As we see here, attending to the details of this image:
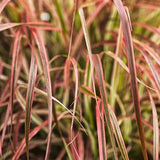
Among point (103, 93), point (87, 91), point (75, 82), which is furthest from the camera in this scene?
point (75, 82)

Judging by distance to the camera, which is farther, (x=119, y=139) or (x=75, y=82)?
(x=75, y=82)

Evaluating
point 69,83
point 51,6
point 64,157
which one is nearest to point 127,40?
point 69,83

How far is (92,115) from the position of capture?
3.30 ft

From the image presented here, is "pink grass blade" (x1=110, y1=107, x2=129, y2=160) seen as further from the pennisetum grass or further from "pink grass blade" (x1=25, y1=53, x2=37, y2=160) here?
"pink grass blade" (x1=25, y1=53, x2=37, y2=160)

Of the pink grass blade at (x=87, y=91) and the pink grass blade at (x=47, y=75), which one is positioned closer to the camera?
the pink grass blade at (x=47, y=75)

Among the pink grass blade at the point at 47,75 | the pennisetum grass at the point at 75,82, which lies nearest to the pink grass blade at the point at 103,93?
the pennisetum grass at the point at 75,82

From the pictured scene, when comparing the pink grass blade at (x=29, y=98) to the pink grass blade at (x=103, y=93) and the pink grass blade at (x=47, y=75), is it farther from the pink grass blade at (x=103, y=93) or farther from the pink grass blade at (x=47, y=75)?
the pink grass blade at (x=103, y=93)

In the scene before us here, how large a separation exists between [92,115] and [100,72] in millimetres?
280

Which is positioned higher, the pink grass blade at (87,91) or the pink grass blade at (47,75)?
the pink grass blade at (47,75)

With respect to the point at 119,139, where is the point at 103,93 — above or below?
above

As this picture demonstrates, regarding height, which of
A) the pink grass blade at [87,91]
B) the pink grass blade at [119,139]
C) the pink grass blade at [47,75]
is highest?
the pink grass blade at [47,75]

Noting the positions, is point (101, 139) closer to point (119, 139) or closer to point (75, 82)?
point (119, 139)

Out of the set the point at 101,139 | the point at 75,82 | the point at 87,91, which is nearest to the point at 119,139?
the point at 101,139

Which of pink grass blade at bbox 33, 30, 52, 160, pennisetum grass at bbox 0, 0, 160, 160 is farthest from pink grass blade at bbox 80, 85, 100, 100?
pink grass blade at bbox 33, 30, 52, 160
